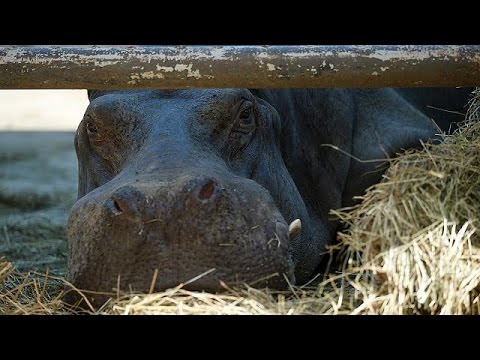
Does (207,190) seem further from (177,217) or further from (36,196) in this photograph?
(36,196)

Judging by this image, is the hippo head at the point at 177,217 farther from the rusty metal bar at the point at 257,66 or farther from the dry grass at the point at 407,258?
the rusty metal bar at the point at 257,66

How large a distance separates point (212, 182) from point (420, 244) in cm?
103

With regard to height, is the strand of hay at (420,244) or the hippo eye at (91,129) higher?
the hippo eye at (91,129)

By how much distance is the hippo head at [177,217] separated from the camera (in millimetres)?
4230

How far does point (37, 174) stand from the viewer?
420 inches

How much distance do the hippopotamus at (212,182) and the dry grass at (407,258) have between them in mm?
206

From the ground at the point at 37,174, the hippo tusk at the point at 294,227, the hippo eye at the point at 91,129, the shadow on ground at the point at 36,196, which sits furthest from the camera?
the ground at the point at 37,174

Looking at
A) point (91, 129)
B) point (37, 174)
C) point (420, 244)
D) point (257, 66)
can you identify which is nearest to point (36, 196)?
point (37, 174)

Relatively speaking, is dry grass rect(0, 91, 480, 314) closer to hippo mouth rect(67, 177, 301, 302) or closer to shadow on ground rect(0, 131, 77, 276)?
hippo mouth rect(67, 177, 301, 302)

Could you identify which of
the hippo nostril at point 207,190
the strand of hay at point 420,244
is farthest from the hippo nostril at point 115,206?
the strand of hay at point 420,244

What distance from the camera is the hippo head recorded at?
4230 mm

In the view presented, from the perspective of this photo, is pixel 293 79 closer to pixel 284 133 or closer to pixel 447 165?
pixel 447 165

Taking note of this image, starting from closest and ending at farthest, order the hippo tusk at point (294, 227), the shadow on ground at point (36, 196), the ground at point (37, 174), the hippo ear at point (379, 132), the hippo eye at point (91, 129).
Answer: the hippo tusk at point (294, 227)
the hippo eye at point (91, 129)
the hippo ear at point (379, 132)
the shadow on ground at point (36, 196)
the ground at point (37, 174)

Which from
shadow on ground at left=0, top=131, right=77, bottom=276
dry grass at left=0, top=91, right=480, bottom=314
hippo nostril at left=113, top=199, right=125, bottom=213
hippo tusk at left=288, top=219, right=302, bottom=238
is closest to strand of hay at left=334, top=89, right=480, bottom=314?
dry grass at left=0, top=91, right=480, bottom=314
